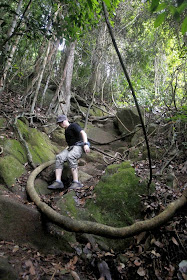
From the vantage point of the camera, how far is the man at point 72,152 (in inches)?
177

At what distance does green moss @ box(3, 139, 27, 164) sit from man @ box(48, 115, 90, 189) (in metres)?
1.00

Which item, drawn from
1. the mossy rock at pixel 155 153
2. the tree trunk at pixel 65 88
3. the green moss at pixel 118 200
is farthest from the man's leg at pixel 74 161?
the tree trunk at pixel 65 88

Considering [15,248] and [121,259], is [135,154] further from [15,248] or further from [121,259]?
[15,248]

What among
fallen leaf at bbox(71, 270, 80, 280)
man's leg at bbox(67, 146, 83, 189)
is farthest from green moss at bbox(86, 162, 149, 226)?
fallen leaf at bbox(71, 270, 80, 280)

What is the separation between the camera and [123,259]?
9.38 ft

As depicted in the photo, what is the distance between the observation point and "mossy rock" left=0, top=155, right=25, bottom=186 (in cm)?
415

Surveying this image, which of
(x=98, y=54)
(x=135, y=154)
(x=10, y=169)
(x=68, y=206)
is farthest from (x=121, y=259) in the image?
(x=98, y=54)

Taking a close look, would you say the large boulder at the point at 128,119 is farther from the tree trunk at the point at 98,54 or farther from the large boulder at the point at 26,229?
the large boulder at the point at 26,229

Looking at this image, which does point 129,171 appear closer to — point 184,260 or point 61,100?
point 184,260

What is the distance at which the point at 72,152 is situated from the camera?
4656 millimetres

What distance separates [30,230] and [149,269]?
180 cm

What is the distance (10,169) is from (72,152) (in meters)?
1.39

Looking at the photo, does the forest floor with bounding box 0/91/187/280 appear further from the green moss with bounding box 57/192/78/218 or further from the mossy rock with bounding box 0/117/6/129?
the mossy rock with bounding box 0/117/6/129

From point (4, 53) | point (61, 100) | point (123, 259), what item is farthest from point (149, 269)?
point (61, 100)
